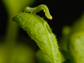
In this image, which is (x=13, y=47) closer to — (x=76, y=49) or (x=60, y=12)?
(x=76, y=49)

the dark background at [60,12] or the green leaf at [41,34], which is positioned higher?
the green leaf at [41,34]

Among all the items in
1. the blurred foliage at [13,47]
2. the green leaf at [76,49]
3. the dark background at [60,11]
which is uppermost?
the green leaf at [76,49]

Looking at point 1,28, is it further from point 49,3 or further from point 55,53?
point 55,53

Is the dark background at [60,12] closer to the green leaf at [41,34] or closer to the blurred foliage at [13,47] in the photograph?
the blurred foliage at [13,47]

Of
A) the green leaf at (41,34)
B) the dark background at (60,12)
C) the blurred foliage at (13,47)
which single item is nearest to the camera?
the green leaf at (41,34)

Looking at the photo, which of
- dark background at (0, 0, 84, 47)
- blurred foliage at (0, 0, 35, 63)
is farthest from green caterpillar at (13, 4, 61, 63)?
dark background at (0, 0, 84, 47)

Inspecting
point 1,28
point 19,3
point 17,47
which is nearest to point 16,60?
Result: point 17,47

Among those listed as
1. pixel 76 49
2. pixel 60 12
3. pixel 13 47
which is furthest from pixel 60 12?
pixel 76 49

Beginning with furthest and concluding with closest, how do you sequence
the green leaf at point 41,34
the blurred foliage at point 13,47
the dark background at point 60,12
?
1. the dark background at point 60,12
2. the blurred foliage at point 13,47
3. the green leaf at point 41,34

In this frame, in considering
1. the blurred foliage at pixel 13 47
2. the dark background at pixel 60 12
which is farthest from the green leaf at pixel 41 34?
the dark background at pixel 60 12

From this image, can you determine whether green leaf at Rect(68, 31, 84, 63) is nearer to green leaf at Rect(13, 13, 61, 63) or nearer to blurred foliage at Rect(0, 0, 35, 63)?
green leaf at Rect(13, 13, 61, 63)
